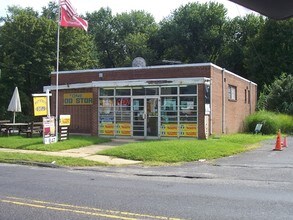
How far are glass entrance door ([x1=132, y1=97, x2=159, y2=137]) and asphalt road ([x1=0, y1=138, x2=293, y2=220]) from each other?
8503 millimetres

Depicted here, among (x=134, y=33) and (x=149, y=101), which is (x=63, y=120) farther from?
(x=134, y=33)

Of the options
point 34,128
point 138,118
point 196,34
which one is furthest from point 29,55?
point 138,118

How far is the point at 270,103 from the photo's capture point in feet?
123

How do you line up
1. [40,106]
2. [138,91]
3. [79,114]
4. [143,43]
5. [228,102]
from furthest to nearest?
[143,43], [228,102], [79,114], [138,91], [40,106]

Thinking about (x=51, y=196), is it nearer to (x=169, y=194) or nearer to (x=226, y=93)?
(x=169, y=194)

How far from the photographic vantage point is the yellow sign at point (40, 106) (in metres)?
20.4

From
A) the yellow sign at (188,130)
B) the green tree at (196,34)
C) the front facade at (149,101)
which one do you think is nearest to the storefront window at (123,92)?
the front facade at (149,101)

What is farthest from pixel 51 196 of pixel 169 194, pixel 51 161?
pixel 51 161

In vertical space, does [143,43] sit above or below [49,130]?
above

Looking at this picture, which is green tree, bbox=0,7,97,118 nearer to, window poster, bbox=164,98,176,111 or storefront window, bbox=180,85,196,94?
window poster, bbox=164,98,176,111

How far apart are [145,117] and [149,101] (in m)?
0.90

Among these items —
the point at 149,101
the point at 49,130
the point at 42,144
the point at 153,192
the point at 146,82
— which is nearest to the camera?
the point at 153,192

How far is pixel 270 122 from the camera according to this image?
94.2ft

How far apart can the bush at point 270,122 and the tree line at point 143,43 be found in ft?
34.7
